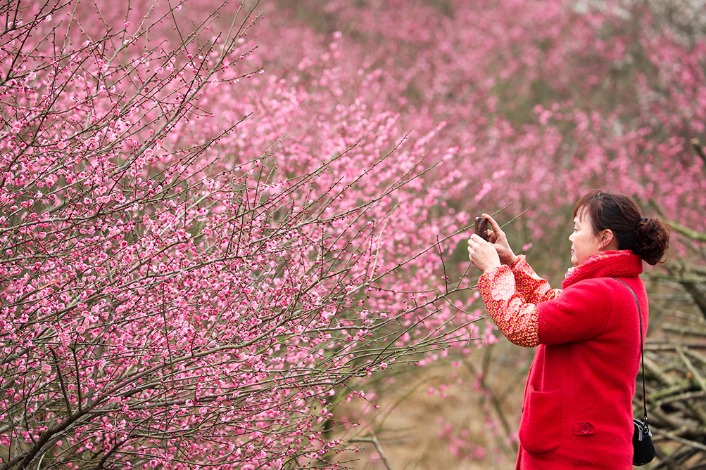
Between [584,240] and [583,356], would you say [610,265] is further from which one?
[583,356]

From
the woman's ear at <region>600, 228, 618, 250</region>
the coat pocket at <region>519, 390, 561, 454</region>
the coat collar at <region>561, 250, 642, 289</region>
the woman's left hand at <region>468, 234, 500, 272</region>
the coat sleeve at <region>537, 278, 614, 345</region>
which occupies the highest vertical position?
the woman's left hand at <region>468, 234, 500, 272</region>

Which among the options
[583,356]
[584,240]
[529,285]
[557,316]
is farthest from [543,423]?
[584,240]

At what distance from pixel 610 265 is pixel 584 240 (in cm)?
15

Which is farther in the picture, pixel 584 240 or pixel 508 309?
pixel 584 240

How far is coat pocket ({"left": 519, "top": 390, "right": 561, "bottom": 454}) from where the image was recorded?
2.49 meters

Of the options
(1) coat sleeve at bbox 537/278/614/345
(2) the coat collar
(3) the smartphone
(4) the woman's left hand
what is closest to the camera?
(1) coat sleeve at bbox 537/278/614/345

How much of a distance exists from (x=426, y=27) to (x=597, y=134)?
21.3ft

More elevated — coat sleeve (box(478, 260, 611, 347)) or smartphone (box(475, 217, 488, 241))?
smartphone (box(475, 217, 488, 241))

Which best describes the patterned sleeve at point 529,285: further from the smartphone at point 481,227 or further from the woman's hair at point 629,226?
the woman's hair at point 629,226

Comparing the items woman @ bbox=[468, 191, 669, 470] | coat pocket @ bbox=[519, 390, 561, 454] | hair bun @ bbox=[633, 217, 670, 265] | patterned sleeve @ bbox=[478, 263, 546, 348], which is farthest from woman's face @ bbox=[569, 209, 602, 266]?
coat pocket @ bbox=[519, 390, 561, 454]

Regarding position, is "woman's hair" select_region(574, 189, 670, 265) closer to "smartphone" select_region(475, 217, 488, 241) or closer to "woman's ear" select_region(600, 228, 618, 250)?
"woman's ear" select_region(600, 228, 618, 250)

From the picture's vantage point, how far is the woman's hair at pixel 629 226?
99.0 inches

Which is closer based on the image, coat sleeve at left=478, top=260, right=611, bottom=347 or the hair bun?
coat sleeve at left=478, top=260, right=611, bottom=347

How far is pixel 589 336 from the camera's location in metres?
2.45
